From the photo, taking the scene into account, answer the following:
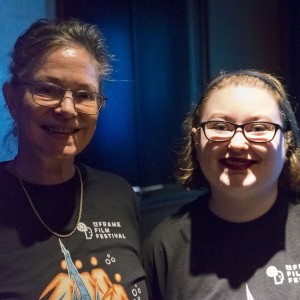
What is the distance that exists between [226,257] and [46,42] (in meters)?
0.81

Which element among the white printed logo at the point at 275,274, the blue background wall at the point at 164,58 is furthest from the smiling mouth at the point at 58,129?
the blue background wall at the point at 164,58

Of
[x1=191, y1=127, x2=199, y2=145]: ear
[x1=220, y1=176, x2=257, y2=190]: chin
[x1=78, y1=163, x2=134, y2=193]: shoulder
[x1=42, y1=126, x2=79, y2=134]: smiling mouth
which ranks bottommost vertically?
[x1=78, y1=163, x2=134, y2=193]: shoulder

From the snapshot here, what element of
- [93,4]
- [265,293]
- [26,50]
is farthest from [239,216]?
Answer: [93,4]

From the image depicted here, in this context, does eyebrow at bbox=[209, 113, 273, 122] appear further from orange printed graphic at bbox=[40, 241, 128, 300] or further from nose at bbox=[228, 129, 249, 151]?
orange printed graphic at bbox=[40, 241, 128, 300]

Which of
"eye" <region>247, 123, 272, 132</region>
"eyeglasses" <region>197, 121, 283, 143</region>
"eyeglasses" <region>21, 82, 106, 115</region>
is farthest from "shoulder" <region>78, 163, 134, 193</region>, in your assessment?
"eye" <region>247, 123, 272, 132</region>

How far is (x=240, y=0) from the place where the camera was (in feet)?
9.07

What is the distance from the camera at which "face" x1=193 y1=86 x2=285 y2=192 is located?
1.26 m

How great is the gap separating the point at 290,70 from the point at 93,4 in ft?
4.52

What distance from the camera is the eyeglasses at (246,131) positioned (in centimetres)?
126

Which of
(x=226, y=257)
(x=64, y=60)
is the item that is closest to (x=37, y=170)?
(x=64, y=60)

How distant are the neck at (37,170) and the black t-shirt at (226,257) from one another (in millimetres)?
373

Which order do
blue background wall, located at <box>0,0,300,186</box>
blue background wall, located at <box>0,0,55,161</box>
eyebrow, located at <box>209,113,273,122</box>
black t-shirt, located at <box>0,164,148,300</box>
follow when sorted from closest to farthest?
black t-shirt, located at <box>0,164,148,300</box> → eyebrow, located at <box>209,113,273,122</box> → blue background wall, located at <box>0,0,55,161</box> → blue background wall, located at <box>0,0,300,186</box>

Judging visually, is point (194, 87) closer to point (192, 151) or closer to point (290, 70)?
point (290, 70)

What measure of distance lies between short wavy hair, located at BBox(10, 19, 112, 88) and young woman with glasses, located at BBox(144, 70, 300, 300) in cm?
38
